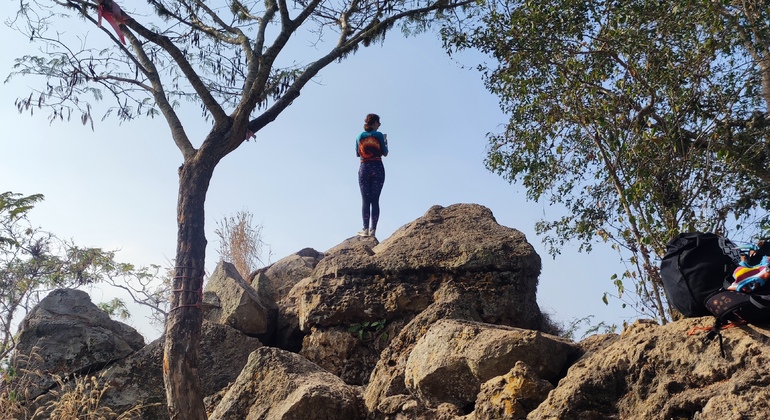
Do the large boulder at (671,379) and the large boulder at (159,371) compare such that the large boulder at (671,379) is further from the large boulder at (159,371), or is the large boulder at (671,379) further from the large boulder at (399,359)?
the large boulder at (159,371)

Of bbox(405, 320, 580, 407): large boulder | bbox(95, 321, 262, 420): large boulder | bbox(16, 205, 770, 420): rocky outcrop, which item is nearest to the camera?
bbox(16, 205, 770, 420): rocky outcrop

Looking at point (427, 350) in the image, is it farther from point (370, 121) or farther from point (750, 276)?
point (370, 121)

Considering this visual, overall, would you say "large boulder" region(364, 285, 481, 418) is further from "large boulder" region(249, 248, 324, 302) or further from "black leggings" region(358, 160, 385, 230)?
"black leggings" region(358, 160, 385, 230)

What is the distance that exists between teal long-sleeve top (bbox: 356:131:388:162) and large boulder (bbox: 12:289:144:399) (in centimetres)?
435

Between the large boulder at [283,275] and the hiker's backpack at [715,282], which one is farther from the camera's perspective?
the large boulder at [283,275]

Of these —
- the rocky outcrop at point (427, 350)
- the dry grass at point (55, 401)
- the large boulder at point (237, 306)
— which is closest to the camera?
the rocky outcrop at point (427, 350)

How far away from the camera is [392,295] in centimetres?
713

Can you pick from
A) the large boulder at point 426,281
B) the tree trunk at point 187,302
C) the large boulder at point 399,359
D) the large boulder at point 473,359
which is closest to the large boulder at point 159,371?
the tree trunk at point 187,302

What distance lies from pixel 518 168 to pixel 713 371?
691 centimetres

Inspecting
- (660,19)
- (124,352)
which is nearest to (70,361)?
(124,352)

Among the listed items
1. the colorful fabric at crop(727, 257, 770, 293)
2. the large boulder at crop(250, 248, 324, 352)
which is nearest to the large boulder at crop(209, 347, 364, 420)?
the large boulder at crop(250, 248, 324, 352)

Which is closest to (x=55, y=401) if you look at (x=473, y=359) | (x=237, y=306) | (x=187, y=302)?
(x=187, y=302)

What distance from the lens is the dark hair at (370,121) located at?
10648 mm

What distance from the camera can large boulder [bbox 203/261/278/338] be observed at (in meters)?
7.99
